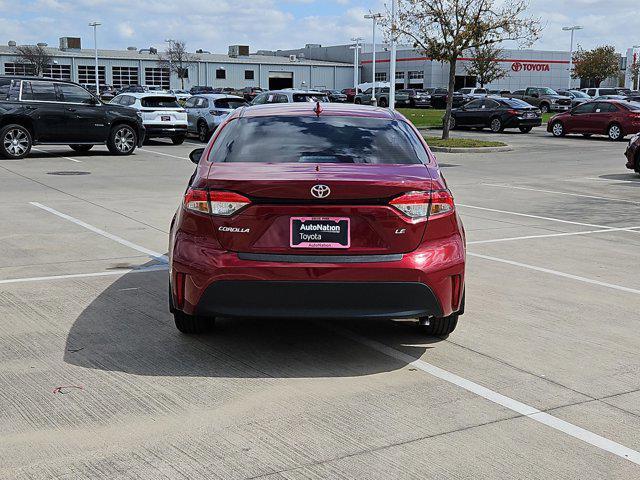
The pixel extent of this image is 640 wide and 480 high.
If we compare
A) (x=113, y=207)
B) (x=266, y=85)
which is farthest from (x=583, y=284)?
(x=266, y=85)

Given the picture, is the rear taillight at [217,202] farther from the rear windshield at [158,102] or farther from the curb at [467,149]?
the rear windshield at [158,102]

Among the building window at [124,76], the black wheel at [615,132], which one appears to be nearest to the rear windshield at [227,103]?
the black wheel at [615,132]

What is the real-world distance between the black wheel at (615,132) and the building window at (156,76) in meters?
66.0

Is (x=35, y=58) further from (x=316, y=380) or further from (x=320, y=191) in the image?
Answer: (x=316, y=380)

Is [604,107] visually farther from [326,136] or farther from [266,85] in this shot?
[266,85]

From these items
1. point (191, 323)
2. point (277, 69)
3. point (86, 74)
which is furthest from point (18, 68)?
point (191, 323)

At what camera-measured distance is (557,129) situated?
35.4 m

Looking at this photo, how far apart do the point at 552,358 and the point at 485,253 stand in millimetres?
3869

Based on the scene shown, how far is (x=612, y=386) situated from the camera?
510 cm

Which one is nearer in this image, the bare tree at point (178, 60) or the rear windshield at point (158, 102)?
the rear windshield at point (158, 102)

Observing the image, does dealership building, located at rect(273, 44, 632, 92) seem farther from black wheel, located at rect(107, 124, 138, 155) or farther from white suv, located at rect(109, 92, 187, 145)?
black wheel, located at rect(107, 124, 138, 155)

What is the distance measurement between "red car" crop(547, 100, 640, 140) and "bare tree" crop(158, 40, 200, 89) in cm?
5677

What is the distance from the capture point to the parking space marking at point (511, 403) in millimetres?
4188

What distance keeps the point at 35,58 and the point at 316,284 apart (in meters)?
80.5
